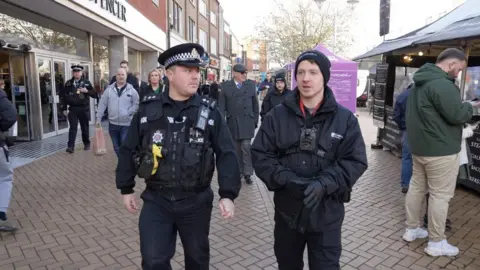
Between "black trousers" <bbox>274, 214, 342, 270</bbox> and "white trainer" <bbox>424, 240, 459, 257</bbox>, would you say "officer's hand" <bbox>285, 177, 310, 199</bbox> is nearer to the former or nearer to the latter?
"black trousers" <bbox>274, 214, 342, 270</bbox>

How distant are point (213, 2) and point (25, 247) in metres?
39.0

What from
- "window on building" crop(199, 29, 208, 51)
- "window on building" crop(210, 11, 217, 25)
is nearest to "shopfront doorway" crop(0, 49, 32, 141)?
"window on building" crop(199, 29, 208, 51)

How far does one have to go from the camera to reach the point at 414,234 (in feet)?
13.3

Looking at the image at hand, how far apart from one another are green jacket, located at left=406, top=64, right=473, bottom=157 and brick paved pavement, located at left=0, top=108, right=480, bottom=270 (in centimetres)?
110

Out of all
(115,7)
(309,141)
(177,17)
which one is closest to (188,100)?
(309,141)

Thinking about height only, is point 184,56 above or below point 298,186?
above

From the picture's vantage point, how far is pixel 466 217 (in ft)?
15.7

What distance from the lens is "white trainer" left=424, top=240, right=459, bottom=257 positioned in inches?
145

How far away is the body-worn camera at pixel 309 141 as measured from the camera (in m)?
2.22

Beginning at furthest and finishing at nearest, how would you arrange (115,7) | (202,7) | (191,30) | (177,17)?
(202,7) → (191,30) → (177,17) → (115,7)

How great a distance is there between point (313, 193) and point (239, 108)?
4128 millimetres

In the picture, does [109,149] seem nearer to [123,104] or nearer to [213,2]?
[123,104]

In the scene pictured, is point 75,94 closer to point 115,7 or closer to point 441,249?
point 115,7

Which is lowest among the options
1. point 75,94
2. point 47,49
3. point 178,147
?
point 178,147
